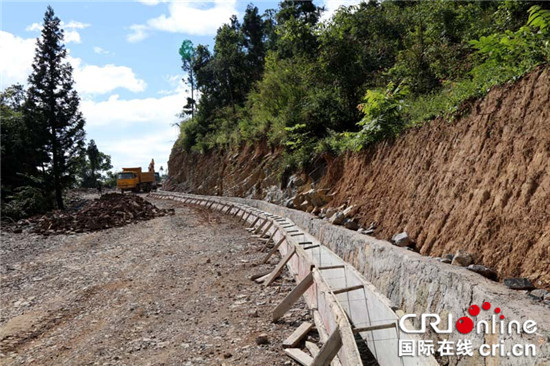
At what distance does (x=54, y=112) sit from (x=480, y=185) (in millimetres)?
31394

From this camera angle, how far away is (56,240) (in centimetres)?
1445

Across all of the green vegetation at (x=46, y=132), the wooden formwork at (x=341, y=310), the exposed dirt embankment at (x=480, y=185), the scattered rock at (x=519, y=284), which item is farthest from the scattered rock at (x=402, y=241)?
the green vegetation at (x=46, y=132)

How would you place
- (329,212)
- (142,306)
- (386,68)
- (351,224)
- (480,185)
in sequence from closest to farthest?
(480,185)
(142,306)
(351,224)
(329,212)
(386,68)

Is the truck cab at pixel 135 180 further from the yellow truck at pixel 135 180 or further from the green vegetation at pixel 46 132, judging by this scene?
the green vegetation at pixel 46 132

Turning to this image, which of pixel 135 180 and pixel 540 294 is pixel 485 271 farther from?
pixel 135 180

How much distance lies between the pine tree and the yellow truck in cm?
1084

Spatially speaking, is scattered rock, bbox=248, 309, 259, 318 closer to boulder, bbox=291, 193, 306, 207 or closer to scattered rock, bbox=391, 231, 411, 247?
scattered rock, bbox=391, 231, 411, 247

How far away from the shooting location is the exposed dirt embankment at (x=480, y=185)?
12.2 ft

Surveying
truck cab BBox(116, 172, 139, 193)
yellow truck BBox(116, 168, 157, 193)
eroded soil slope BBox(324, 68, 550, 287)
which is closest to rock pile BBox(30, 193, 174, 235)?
eroded soil slope BBox(324, 68, 550, 287)

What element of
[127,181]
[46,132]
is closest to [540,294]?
[46,132]

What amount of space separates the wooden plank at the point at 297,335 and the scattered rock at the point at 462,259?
2164 millimetres

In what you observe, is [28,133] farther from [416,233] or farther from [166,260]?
[416,233]

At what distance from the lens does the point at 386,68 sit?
1339 cm

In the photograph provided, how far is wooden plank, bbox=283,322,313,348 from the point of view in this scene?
15.6ft
